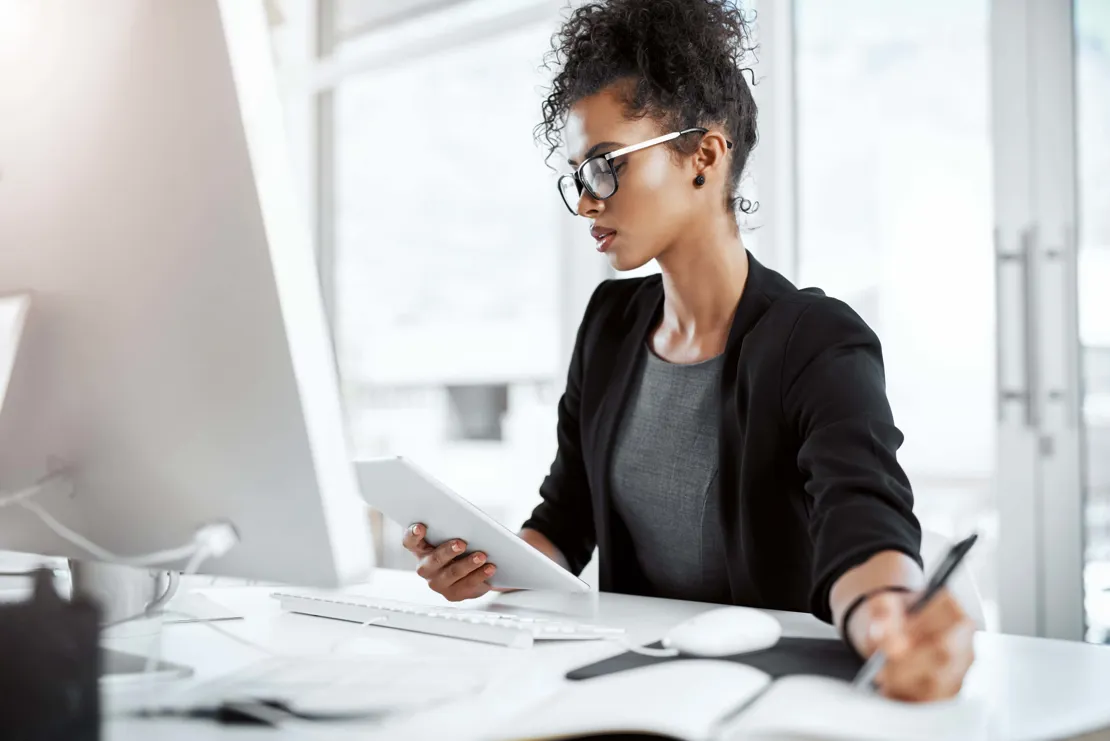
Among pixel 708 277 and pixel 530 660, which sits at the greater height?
pixel 708 277

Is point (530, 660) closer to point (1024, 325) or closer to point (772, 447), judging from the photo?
point (772, 447)

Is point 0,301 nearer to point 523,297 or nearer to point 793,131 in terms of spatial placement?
point 793,131

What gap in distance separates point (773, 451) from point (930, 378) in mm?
1233

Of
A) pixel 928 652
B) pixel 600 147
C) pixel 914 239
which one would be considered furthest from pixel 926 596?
pixel 914 239

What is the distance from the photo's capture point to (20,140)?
0.65 meters

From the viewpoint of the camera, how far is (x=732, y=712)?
0.62 m

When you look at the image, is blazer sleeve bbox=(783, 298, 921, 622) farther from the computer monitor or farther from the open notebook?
the computer monitor

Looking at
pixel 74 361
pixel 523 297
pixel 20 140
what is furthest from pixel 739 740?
pixel 523 297

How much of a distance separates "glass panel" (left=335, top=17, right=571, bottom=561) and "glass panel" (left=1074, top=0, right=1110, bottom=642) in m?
1.43

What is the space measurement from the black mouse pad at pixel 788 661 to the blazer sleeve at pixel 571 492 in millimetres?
725

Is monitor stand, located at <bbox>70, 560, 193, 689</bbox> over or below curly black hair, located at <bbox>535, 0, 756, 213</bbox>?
below

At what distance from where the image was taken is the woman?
114 centimetres

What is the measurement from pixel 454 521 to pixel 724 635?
0.38 m

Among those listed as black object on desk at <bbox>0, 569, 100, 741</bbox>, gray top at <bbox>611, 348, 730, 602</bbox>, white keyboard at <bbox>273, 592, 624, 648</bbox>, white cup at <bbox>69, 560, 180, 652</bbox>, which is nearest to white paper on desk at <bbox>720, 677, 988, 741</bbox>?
white keyboard at <bbox>273, 592, 624, 648</bbox>
